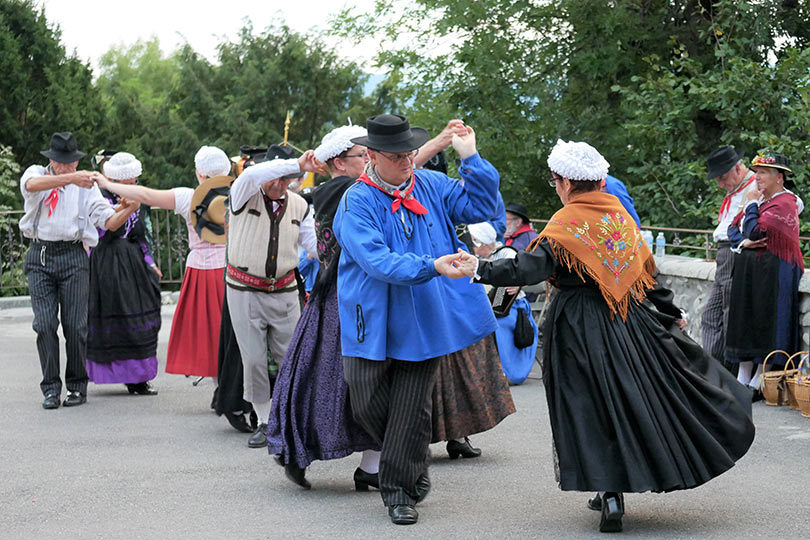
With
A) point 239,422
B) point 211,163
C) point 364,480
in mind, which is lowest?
point 239,422

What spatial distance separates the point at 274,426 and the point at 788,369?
4746 mm

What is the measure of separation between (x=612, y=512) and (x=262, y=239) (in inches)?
121

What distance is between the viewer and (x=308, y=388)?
6332 mm

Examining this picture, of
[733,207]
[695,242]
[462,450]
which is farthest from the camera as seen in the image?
[695,242]

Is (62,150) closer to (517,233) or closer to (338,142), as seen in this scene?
(338,142)

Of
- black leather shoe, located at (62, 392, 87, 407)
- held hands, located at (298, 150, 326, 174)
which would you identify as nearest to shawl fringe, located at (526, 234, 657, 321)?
held hands, located at (298, 150, 326, 174)

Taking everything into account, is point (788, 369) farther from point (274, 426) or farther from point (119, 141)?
point (119, 141)

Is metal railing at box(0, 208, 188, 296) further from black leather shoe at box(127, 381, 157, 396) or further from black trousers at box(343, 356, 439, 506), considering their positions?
black trousers at box(343, 356, 439, 506)

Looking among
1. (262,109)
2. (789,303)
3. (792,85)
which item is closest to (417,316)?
(789,303)

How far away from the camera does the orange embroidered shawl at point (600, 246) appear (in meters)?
5.39

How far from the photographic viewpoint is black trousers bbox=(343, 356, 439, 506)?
226 inches

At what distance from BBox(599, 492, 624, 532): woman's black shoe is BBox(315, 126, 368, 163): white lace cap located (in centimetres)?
229

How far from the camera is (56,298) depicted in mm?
9602

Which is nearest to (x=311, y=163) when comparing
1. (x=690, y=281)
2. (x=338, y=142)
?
(x=338, y=142)
